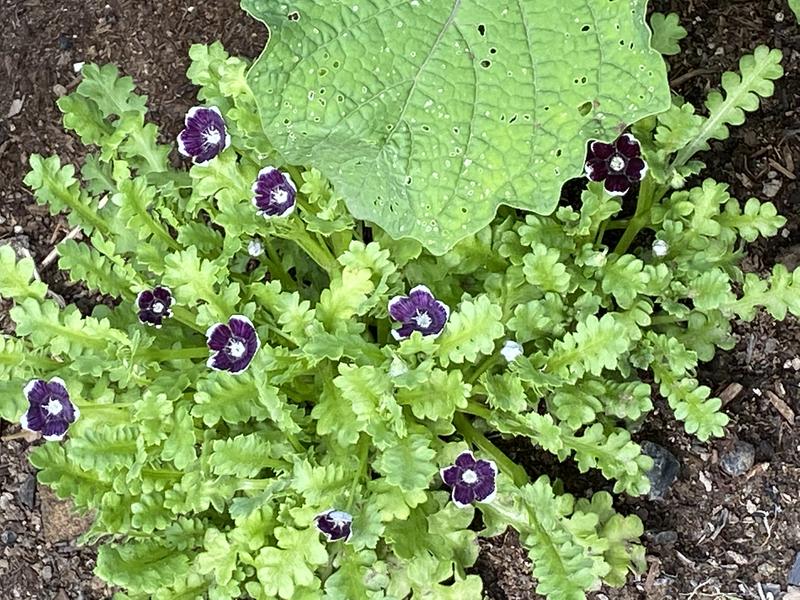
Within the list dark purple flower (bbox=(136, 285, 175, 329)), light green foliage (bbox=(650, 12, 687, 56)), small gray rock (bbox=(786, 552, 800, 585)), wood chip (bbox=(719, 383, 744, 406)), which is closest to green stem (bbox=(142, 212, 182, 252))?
dark purple flower (bbox=(136, 285, 175, 329))

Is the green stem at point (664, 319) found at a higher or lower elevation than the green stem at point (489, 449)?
higher

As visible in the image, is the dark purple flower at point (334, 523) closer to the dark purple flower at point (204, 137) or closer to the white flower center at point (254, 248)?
the white flower center at point (254, 248)

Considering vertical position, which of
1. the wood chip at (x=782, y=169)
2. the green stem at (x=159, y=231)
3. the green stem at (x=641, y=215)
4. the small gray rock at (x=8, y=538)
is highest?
the wood chip at (x=782, y=169)

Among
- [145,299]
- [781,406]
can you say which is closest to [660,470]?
[781,406]

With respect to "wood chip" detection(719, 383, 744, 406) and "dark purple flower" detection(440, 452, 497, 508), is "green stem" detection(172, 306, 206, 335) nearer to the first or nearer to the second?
"dark purple flower" detection(440, 452, 497, 508)

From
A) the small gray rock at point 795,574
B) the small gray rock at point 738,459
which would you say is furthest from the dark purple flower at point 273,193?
the small gray rock at point 795,574

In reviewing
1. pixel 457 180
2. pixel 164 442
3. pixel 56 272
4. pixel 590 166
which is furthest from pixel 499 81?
pixel 56 272

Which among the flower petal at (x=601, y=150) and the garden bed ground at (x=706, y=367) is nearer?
the flower petal at (x=601, y=150)
